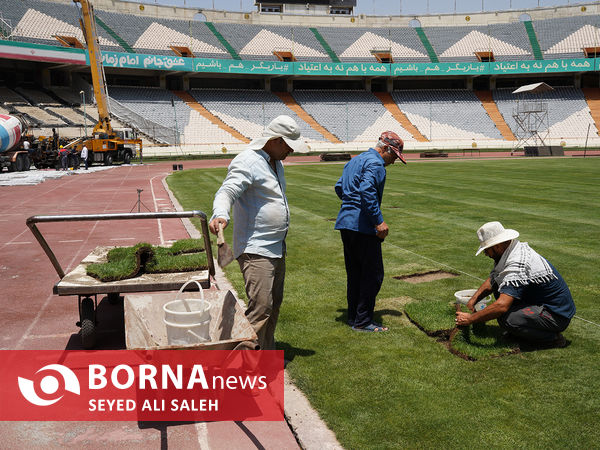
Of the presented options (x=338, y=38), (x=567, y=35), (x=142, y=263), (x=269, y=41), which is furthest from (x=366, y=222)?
(x=567, y=35)

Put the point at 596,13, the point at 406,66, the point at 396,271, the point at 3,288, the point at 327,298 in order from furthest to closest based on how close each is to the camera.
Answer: the point at 596,13 < the point at 406,66 < the point at 396,271 < the point at 3,288 < the point at 327,298

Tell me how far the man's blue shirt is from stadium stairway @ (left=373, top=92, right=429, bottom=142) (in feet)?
172

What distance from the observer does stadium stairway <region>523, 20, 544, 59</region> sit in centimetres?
6334

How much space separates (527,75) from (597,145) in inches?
545

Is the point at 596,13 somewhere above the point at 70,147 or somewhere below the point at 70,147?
above

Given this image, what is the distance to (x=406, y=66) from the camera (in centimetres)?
6156

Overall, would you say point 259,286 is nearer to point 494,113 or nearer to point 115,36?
point 115,36

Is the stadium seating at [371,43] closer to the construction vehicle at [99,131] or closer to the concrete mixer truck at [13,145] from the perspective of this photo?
the construction vehicle at [99,131]

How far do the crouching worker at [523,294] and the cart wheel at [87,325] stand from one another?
3714mm

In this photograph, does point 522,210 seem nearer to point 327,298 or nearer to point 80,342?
point 327,298

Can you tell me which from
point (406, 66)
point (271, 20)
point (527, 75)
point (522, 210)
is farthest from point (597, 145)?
point (522, 210)

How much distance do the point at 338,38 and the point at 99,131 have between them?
38.9 m

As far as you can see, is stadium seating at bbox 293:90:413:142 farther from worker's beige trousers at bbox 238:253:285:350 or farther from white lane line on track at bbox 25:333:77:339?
worker's beige trousers at bbox 238:253:285:350

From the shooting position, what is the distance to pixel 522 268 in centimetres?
494
